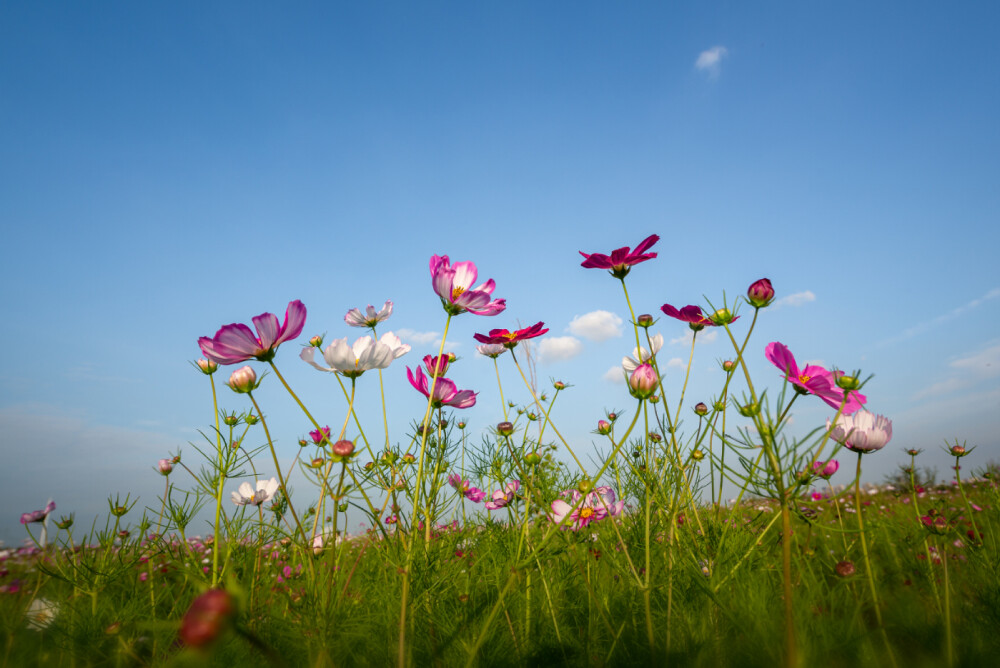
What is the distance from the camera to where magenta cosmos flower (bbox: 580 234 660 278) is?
149cm

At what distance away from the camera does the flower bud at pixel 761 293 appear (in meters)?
1.23

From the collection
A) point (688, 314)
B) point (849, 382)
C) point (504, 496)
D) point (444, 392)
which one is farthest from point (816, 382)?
point (504, 496)

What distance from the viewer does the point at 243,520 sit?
5.98 ft

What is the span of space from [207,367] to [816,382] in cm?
181

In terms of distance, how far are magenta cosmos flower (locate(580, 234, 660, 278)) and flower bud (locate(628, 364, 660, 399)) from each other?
511 mm

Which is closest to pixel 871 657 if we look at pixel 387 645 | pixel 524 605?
pixel 524 605

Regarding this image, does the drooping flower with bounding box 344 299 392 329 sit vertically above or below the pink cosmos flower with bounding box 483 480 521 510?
above

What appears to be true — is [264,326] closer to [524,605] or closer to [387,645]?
[387,645]

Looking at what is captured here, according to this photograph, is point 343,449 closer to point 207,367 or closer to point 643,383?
point 643,383

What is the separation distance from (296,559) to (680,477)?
1.98m

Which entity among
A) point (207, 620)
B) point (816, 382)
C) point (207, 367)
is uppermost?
point (207, 367)

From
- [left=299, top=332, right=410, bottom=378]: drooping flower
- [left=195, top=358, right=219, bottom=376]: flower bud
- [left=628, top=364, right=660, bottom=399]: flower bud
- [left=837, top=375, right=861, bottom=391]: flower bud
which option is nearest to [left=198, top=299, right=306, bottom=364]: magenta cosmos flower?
[left=299, top=332, right=410, bottom=378]: drooping flower

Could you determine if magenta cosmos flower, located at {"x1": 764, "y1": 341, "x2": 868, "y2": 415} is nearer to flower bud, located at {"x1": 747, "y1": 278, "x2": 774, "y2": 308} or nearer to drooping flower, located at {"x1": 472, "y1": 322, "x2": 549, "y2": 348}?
flower bud, located at {"x1": 747, "y1": 278, "x2": 774, "y2": 308}

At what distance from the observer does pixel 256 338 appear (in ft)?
3.82
